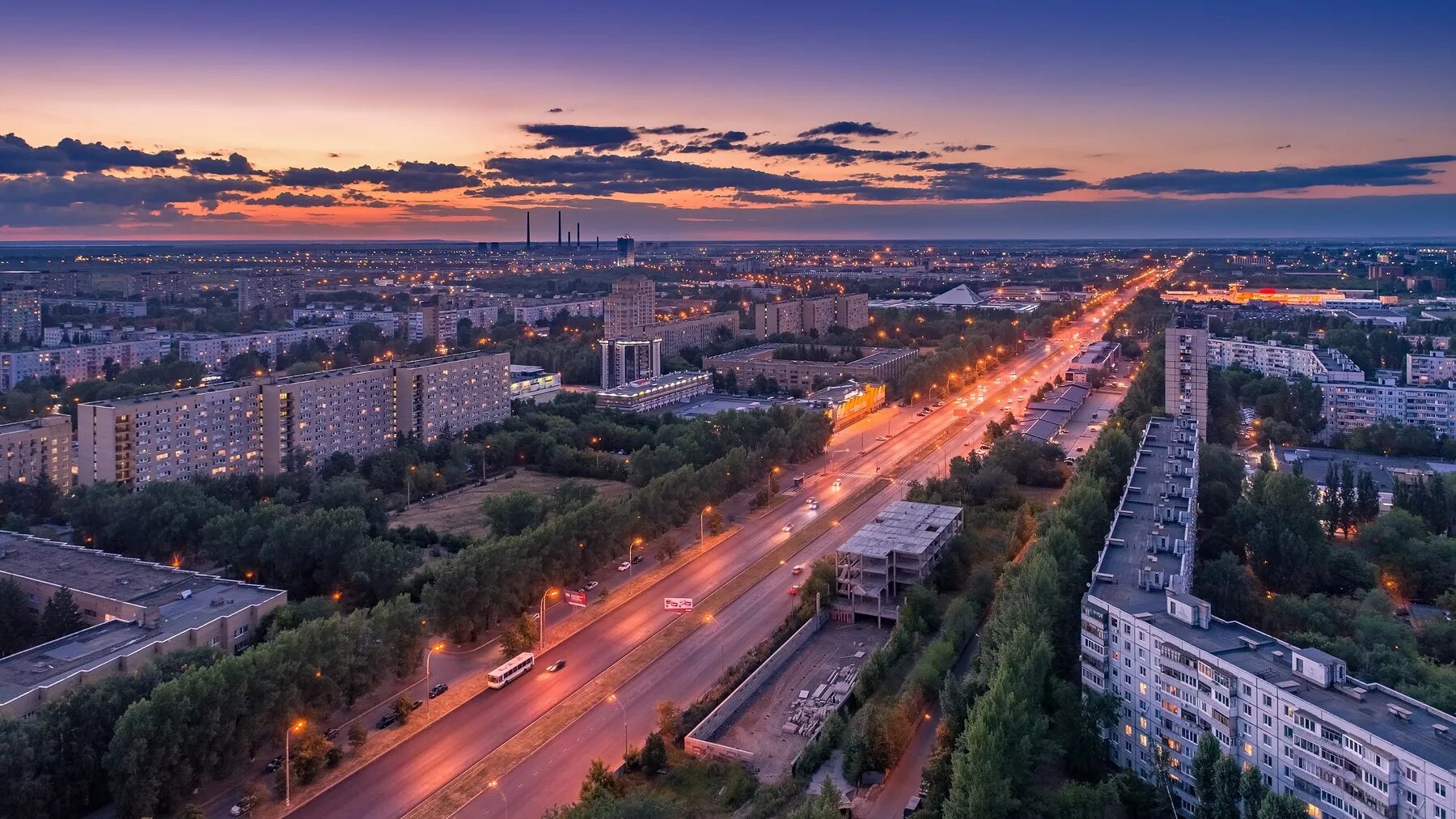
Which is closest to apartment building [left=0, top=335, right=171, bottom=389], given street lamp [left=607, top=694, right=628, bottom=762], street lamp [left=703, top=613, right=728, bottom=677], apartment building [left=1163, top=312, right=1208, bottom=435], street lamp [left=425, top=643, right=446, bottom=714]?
street lamp [left=425, top=643, right=446, bottom=714]

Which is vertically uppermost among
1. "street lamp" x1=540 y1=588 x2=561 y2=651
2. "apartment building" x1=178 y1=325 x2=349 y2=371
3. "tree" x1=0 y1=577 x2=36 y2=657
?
"apartment building" x1=178 y1=325 x2=349 y2=371

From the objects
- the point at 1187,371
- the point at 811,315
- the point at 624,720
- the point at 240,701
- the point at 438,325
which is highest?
the point at 811,315

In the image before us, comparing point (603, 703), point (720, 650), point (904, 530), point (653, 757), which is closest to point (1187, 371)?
point (904, 530)

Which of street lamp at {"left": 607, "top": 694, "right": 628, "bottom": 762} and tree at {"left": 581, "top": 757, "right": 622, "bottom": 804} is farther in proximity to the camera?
street lamp at {"left": 607, "top": 694, "right": 628, "bottom": 762}

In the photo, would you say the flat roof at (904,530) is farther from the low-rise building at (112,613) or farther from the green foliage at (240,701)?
the low-rise building at (112,613)

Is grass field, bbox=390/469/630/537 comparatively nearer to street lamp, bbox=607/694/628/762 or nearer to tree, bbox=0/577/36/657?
tree, bbox=0/577/36/657

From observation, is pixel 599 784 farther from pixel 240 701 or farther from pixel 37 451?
pixel 37 451

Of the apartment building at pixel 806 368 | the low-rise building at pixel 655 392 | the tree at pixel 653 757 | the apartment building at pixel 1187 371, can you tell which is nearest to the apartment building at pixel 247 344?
the low-rise building at pixel 655 392
